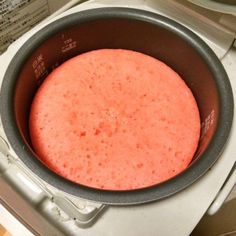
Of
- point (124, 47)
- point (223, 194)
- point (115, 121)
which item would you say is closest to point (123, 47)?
point (124, 47)

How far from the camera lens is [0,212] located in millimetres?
535

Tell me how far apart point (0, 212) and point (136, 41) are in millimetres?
533

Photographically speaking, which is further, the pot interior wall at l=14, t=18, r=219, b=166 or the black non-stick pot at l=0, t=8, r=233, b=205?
the pot interior wall at l=14, t=18, r=219, b=166

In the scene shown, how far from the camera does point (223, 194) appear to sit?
0.71 meters

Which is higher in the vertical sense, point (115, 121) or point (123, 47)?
point (123, 47)

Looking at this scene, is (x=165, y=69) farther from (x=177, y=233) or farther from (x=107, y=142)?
(x=177, y=233)

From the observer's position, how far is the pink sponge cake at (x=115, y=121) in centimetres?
75

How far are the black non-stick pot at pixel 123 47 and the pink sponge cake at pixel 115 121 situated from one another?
21mm

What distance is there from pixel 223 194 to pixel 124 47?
0.42 m

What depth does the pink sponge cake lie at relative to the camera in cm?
75

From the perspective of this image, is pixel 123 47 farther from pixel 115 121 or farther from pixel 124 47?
pixel 115 121

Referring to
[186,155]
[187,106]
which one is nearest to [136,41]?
[187,106]

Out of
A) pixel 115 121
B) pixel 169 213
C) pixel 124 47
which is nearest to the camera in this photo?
pixel 169 213

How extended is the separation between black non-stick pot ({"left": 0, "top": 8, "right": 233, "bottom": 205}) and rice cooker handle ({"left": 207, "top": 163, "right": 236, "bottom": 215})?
0.19ft
